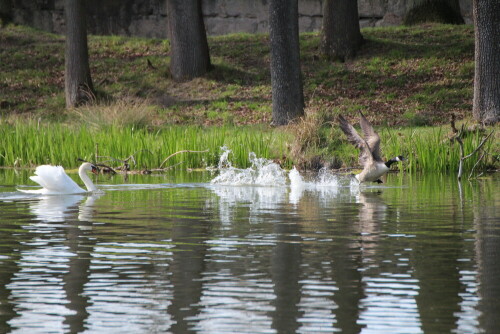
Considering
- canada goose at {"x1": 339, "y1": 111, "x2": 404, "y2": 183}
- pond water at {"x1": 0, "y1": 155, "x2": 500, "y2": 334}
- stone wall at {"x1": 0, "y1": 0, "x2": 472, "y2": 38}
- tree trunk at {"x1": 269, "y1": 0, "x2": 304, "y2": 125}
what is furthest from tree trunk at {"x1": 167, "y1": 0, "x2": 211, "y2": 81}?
pond water at {"x1": 0, "y1": 155, "x2": 500, "y2": 334}

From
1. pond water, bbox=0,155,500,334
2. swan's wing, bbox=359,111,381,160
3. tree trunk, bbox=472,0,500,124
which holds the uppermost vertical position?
tree trunk, bbox=472,0,500,124

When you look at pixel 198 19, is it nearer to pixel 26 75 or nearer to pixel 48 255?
pixel 26 75

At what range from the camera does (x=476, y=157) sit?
16750mm

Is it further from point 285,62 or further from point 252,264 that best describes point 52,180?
point 285,62

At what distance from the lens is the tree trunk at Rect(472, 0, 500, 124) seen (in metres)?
21.7

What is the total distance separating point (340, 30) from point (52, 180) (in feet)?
65.2

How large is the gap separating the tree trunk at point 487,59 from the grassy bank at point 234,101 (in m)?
0.80

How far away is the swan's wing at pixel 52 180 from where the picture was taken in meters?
13.3

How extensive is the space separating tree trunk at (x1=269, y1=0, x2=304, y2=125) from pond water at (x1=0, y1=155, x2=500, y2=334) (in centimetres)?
1171

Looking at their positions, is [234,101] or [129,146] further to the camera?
[234,101]

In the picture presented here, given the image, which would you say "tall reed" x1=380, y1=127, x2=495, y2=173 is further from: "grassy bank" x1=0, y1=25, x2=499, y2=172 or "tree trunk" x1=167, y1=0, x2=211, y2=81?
"tree trunk" x1=167, y1=0, x2=211, y2=81

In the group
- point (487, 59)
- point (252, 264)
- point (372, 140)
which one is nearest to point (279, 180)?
point (372, 140)

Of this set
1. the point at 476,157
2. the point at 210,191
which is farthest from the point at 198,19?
the point at 210,191

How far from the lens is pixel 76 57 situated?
29594mm
